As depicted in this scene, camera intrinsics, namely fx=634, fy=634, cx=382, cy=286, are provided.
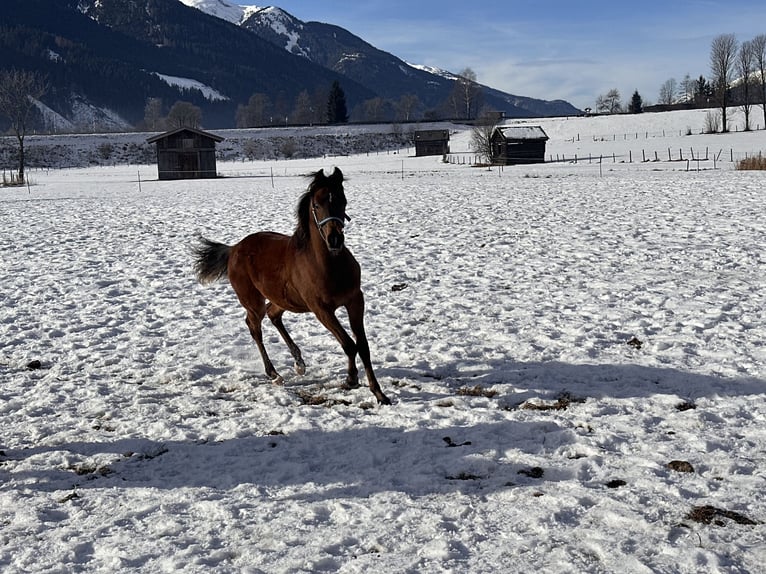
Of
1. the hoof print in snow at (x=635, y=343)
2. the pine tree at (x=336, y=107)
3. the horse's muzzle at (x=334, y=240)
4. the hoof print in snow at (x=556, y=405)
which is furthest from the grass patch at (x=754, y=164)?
the pine tree at (x=336, y=107)

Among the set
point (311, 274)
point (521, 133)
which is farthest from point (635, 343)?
point (521, 133)

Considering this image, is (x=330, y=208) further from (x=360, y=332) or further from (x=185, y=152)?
(x=185, y=152)

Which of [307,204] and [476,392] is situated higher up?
[307,204]

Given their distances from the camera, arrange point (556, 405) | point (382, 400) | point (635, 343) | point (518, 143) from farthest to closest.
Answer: point (518, 143) < point (635, 343) < point (382, 400) < point (556, 405)

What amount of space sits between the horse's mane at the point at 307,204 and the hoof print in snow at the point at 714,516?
12.6 ft

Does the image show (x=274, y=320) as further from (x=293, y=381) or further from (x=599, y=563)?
(x=599, y=563)

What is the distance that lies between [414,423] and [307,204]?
2.38 meters

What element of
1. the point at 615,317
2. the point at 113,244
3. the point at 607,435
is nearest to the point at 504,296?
the point at 615,317

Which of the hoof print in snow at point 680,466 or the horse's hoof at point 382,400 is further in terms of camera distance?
the horse's hoof at point 382,400

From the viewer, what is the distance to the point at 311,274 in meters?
6.20

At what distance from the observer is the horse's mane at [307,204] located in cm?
589

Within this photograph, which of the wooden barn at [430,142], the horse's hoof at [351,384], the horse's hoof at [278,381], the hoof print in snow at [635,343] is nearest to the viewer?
the horse's hoof at [351,384]

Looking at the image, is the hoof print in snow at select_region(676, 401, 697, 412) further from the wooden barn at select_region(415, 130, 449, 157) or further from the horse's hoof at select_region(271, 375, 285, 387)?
the wooden barn at select_region(415, 130, 449, 157)

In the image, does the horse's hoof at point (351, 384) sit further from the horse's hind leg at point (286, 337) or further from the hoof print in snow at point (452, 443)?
the hoof print in snow at point (452, 443)
